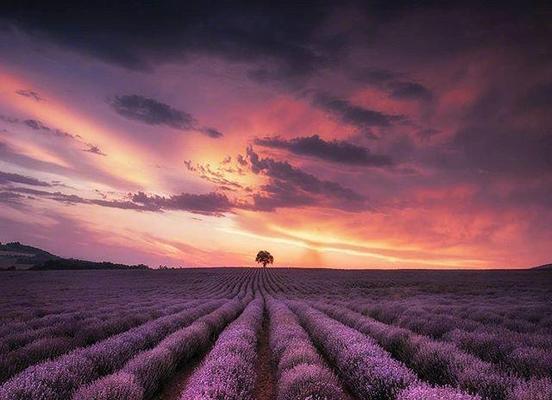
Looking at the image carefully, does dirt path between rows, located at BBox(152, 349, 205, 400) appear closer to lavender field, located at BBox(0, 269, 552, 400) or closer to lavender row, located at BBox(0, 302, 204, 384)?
lavender field, located at BBox(0, 269, 552, 400)

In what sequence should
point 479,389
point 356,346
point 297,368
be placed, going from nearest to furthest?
point 479,389
point 297,368
point 356,346

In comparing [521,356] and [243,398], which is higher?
[521,356]

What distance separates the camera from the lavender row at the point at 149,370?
397cm

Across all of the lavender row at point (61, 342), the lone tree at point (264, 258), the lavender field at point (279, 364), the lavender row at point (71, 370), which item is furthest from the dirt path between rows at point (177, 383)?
the lone tree at point (264, 258)

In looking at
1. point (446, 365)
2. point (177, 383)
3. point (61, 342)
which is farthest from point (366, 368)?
point (61, 342)

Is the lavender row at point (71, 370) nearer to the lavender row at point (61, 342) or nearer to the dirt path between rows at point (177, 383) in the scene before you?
the lavender row at point (61, 342)

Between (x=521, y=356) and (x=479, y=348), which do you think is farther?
(x=479, y=348)

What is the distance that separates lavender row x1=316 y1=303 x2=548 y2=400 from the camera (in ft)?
14.2

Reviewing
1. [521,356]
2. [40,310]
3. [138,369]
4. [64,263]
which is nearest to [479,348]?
[521,356]

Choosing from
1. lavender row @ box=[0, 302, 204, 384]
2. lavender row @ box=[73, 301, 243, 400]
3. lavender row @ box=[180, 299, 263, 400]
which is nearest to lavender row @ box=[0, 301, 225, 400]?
lavender row @ box=[73, 301, 243, 400]

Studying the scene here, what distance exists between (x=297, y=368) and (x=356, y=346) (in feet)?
5.80

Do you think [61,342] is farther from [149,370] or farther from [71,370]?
[149,370]

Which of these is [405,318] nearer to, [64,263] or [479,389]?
[479,389]

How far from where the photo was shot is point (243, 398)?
14.3 feet
